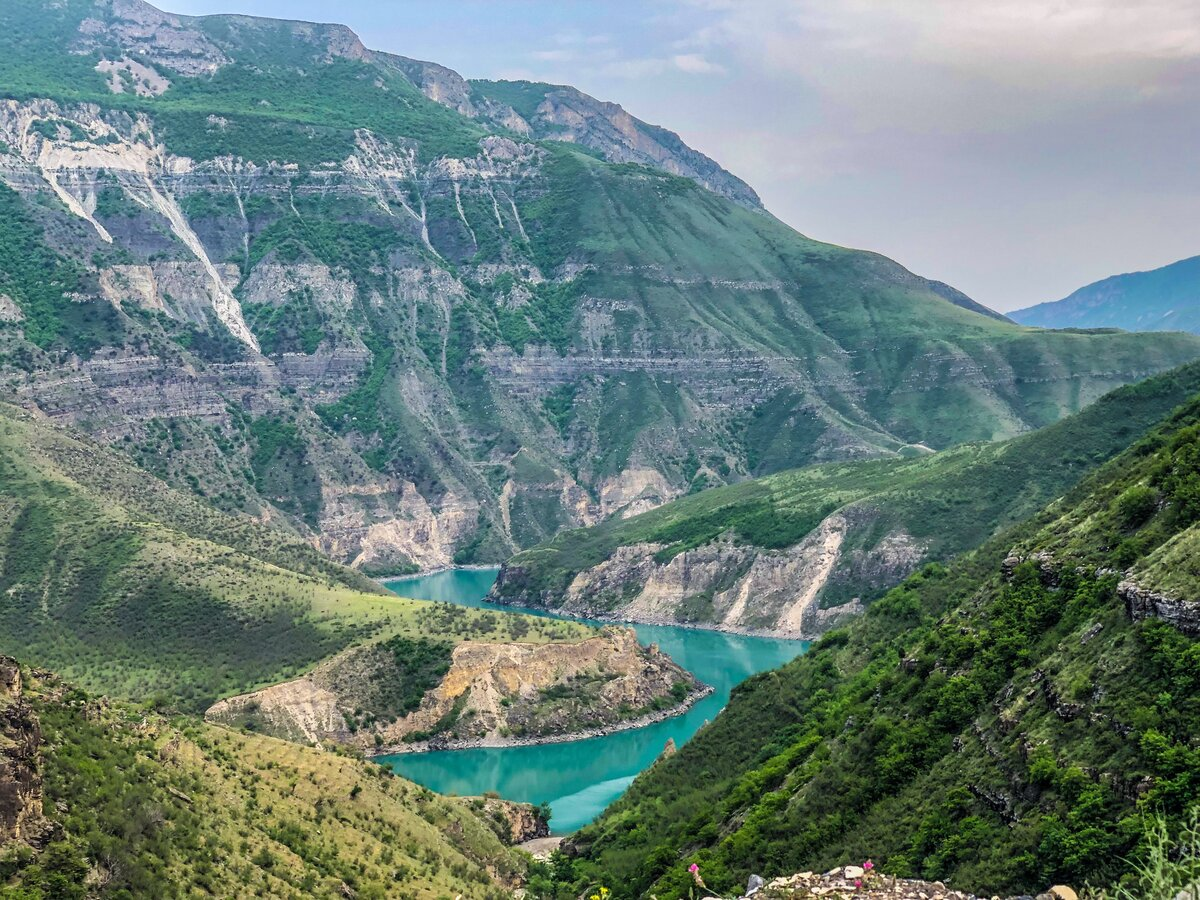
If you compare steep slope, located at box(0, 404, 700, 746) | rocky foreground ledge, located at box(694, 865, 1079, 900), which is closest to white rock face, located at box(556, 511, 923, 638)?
steep slope, located at box(0, 404, 700, 746)

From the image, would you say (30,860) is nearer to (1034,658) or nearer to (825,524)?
(1034,658)

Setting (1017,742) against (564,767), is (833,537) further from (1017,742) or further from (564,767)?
(1017,742)

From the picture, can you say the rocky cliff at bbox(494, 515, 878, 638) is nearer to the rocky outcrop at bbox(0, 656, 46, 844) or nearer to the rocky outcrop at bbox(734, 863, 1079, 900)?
the rocky outcrop at bbox(0, 656, 46, 844)

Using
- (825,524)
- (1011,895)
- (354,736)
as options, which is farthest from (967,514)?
(1011,895)

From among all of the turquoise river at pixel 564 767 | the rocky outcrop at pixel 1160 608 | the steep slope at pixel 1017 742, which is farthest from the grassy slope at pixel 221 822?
the rocky outcrop at pixel 1160 608

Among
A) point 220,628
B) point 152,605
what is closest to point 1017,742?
point 220,628

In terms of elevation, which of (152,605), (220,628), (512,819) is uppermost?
(152,605)
